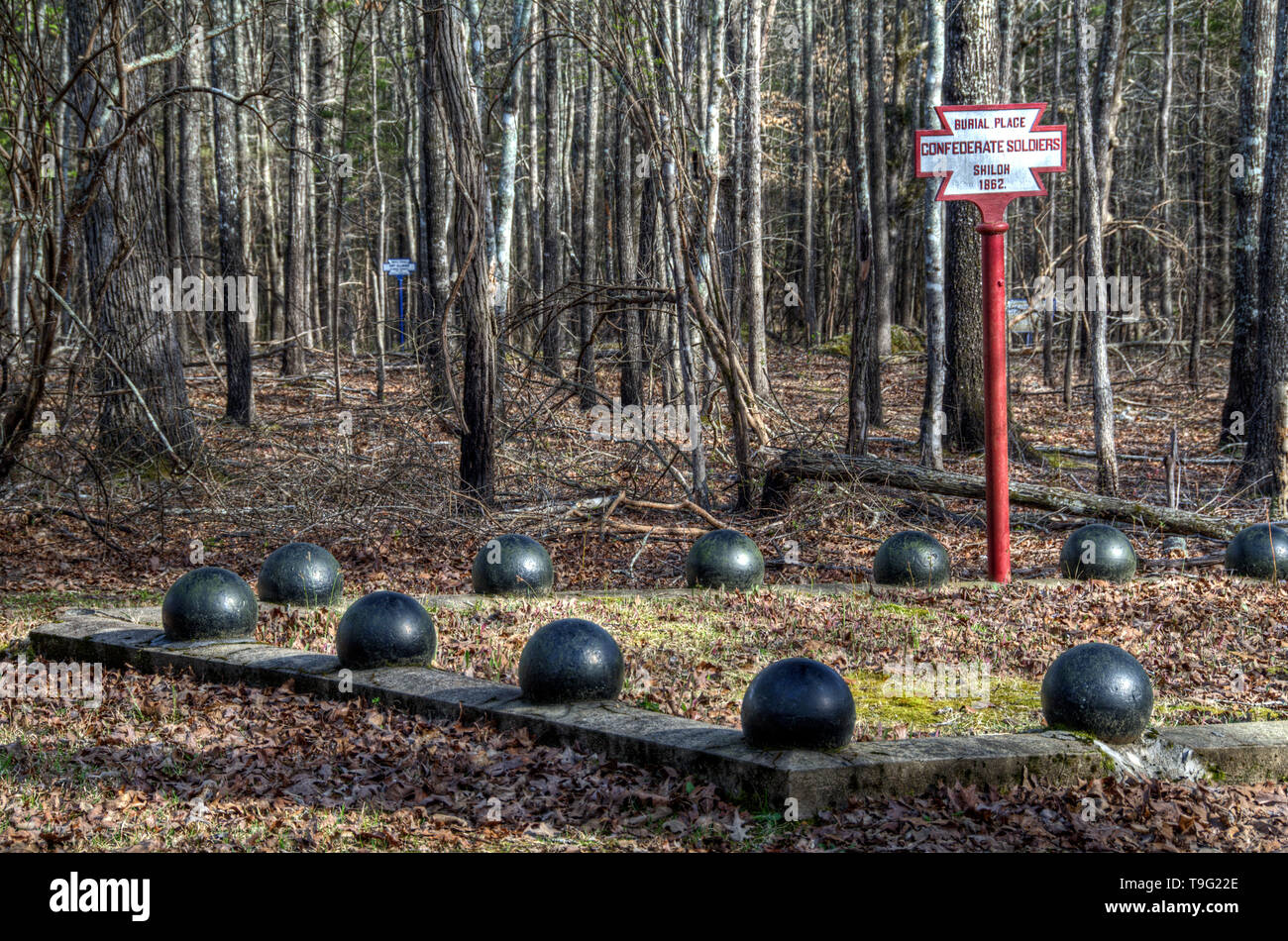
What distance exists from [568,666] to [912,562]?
418 cm

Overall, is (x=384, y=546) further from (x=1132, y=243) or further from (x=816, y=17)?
(x=1132, y=243)

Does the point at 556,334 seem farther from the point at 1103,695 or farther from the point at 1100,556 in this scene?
the point at 1103,695

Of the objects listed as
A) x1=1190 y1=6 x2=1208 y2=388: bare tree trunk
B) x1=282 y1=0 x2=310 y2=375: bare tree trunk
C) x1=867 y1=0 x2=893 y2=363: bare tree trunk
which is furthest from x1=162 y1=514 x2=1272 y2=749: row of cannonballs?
x1=282 y1=0 x2=310 y2=375: bare tree trunk

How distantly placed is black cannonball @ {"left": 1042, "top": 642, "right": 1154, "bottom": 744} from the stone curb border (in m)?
0.13

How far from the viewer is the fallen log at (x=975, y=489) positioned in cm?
1078

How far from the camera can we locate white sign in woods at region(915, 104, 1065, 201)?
331 inches

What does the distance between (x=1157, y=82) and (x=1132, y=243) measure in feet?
21.7

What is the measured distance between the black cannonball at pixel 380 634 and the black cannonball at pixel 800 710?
2.48 metres

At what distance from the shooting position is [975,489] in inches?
434

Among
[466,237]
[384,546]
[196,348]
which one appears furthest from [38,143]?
[196,348]

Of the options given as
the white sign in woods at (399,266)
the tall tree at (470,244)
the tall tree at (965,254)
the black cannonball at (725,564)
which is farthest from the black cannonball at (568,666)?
the white sign in woods at (399,266)

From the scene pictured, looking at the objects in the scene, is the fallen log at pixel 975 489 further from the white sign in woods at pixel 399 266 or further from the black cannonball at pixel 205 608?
the white sign in woods at pixel 399 266

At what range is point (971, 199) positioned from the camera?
8.62m

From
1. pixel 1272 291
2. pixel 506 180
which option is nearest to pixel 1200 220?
pixel 1272 291
